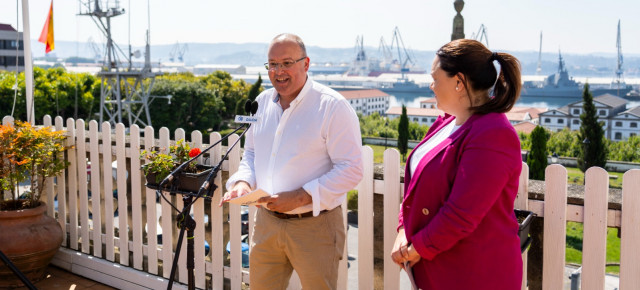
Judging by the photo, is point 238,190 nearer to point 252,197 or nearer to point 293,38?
point 252,197

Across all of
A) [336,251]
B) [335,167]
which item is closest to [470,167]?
[335,167]

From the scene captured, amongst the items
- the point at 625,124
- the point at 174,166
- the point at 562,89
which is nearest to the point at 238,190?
the point at 174,166

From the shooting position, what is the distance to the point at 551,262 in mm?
2090

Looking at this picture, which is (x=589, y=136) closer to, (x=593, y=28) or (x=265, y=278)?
(x=265, y=278)

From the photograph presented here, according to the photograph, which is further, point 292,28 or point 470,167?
point 292,28

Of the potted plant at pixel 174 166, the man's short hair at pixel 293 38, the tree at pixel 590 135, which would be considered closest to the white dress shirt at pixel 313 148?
the man's short hair at pixel 293 38

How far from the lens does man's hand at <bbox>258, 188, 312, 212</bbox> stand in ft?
6.51

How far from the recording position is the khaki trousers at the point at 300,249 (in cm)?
211

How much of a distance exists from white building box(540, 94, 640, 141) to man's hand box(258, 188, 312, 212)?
283ft

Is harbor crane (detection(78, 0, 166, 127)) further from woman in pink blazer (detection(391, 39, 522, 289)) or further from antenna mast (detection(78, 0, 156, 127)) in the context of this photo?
woman in pink blazer (detection(391, 39, 522, 289))

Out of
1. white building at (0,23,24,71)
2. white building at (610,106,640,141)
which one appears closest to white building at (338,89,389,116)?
white building at (610,106,640,141)

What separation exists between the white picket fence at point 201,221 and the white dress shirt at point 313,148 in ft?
1.31

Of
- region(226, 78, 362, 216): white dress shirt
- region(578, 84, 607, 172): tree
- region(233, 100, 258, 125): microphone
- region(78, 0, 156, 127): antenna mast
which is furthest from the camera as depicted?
region(578, 84, 607, 172): tree

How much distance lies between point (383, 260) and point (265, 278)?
1.86ft
